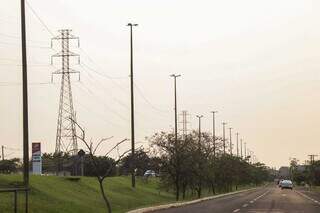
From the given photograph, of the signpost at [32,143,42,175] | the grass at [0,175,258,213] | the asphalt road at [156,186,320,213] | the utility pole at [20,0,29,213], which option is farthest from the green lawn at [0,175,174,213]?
the asphalt road at [156,186,320,213]

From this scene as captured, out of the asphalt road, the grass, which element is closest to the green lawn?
the grass

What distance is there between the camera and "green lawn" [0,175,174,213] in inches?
1152

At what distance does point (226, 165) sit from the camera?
84.8m

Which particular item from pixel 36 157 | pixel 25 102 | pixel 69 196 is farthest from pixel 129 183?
pixel 25 102

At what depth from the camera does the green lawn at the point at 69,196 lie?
2925 cm

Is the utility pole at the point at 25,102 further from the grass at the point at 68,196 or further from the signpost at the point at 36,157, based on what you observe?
the signpost at the point at 36,157

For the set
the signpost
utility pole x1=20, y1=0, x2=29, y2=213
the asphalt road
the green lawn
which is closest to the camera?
utility pole x1=20, y1=0, x2=29, y2=213

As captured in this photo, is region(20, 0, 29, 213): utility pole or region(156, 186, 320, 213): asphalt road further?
region(156, 186, 320, 213): asphalt road

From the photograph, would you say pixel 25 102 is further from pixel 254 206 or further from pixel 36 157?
pixel 36 157

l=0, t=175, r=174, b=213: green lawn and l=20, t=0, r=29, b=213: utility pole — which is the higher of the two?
l=20, t=0, r=29, b=213: utility pole

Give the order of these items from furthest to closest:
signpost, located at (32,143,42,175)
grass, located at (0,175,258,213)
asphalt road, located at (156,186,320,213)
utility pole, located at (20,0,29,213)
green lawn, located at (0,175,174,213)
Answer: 1. signpost, located at (32,143,42,175)
2. asphalt road, located at (156,186,320,213)
3. green lawn, located at (0,175,174,213)
4. grass, located at (0,175,258,213)
5. utility pole, located at (20,0,29,213)

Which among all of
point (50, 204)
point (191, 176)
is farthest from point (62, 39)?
point (50, 204)

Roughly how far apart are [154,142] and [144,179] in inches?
924

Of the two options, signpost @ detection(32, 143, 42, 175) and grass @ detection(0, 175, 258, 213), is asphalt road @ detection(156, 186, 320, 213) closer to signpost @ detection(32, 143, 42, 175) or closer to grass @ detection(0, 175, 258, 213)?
grass @ detection(0, 175, 258, 213)
